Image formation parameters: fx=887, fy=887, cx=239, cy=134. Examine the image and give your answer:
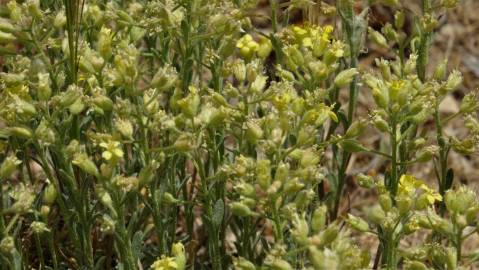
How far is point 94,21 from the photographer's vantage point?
3.21m

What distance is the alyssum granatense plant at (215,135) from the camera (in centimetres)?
261

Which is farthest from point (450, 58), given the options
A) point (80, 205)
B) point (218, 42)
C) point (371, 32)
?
point (80, 205)

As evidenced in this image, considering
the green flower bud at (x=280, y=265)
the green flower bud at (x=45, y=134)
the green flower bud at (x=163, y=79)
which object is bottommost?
the green flower bud at (x=280, y=265)

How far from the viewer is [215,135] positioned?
308cm

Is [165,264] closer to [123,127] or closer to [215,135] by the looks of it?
[123,127]

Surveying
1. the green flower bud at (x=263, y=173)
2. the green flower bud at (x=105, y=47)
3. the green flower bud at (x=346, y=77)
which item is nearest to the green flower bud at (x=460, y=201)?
the green flower bud at (x=263, y=173)

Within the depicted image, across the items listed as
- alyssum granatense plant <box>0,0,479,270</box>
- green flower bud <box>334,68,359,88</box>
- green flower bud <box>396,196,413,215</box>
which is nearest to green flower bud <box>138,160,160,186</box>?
alyssum granatense plant <box>0,0,479,270</box>

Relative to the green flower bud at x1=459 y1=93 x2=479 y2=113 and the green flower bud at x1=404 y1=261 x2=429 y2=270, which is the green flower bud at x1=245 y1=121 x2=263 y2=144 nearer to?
the green flower bud at x1=404 y1=261 x2=429 y2=270

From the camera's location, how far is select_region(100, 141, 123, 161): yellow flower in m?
2.63

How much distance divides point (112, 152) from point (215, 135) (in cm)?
53

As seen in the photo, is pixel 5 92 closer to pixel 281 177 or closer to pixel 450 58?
pixel 281 177

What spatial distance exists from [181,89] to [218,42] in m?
0.35

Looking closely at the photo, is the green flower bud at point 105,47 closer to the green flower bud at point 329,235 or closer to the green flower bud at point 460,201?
the green flower bud at point 329,235

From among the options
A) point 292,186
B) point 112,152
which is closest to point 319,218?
point 292,186
